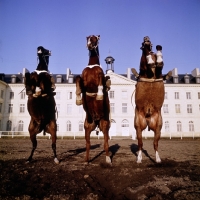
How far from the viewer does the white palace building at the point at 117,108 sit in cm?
4862

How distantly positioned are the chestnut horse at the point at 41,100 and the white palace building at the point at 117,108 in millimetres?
41891

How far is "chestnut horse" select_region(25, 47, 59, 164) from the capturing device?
5.92 m

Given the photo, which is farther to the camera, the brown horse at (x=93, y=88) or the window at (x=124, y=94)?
the window at (x=124, y=94)

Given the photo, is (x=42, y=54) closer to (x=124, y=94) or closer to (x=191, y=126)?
(x=124, y=94)

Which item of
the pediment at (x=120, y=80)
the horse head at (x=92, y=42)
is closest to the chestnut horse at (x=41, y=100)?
the horse head at (x=92, y=42)

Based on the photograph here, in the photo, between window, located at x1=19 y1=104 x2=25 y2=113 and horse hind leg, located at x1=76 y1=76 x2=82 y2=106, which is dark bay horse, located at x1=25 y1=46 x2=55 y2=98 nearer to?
horse hind leg, located at x1=76 y1=76 x2=82 y2=106

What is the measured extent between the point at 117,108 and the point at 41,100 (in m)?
43.8

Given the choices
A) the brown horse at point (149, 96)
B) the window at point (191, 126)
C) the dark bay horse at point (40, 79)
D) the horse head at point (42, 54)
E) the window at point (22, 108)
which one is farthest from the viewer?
the window at point (22, 108)

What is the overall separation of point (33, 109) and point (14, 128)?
157ft

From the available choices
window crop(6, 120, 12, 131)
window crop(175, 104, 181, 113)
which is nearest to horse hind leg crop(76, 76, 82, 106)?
window crop(175, 104, 181, 113)

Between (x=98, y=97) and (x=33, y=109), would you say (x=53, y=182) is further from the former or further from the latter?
(x=33, y=109)

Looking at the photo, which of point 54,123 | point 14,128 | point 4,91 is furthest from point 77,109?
point 54,123

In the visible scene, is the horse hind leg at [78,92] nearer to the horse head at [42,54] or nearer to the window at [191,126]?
the horse head at [42,54]

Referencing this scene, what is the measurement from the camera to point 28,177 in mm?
4297
